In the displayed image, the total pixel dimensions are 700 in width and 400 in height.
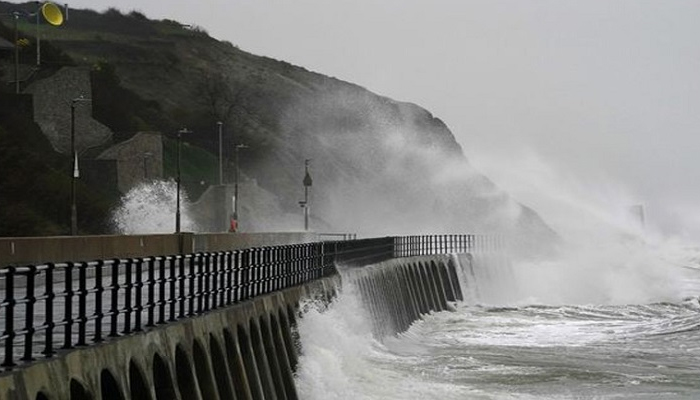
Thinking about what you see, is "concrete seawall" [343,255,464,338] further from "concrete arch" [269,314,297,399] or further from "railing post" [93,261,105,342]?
"railing post" [93,261,105,342]

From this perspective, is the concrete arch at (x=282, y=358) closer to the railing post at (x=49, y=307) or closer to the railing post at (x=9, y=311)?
the railing post at (x=49, y=307)

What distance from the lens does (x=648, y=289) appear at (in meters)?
71.9

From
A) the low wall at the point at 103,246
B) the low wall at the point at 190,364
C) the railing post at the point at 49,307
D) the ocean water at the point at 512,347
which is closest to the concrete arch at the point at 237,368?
the low wall at the point at 190,364

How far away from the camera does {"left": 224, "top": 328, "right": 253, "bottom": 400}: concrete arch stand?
20011mm

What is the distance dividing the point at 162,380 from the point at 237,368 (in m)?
4.20

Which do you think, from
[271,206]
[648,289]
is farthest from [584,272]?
[271,206]

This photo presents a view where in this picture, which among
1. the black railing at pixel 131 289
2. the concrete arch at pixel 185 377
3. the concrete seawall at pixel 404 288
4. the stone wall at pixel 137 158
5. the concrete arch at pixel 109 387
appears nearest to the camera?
the black railing at pixel 131 289

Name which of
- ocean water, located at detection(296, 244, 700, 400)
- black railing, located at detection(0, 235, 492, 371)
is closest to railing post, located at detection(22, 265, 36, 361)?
black railing, located at detection(0, 235, 492, 371)

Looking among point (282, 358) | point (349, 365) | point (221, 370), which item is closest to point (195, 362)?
point (221, 370)

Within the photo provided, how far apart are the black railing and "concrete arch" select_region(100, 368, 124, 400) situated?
1.01ft

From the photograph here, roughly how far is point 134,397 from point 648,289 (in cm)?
5880

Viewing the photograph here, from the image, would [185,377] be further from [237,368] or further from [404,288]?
[404,288]

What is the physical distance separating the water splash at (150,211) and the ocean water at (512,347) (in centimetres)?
2222

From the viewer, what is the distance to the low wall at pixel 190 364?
40.6 feet
